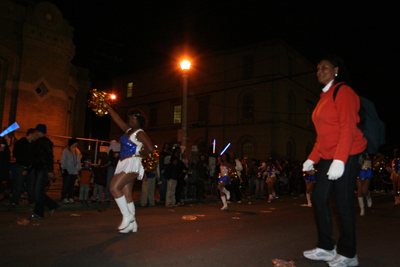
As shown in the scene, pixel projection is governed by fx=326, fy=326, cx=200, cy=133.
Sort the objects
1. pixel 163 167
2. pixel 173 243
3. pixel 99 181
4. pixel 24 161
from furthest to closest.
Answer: pixel 163 167 → pixel 99 181 → pixel 24 161 → pixel 173 243

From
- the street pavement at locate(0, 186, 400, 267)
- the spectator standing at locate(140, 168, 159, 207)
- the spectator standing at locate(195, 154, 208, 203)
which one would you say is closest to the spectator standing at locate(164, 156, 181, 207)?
the spectator standing at locate(140, 168, 159, 207)

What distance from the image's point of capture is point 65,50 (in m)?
19.2

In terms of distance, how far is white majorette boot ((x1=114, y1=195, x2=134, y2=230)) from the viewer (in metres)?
5.41

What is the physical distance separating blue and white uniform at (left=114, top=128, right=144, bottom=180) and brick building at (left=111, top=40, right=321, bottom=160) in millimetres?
25421

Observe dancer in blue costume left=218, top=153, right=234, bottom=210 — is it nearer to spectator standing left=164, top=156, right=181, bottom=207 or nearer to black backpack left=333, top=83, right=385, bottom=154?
spectator standing left=164, top=156, right=181, bottom=207

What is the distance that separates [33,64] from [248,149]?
864 inches

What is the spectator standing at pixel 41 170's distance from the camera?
22.4ft

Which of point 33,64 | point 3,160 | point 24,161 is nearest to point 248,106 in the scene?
point 33,64

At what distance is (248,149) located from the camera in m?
33.9

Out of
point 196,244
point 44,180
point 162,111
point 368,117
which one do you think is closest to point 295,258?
point 196,244

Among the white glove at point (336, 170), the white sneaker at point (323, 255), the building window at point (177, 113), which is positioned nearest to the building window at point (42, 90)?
the white sneaker at point (323, 255)

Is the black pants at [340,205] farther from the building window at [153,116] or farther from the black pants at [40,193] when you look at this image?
the building window at [153,116]

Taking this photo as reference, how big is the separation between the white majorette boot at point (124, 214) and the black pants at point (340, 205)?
3055 millimetres

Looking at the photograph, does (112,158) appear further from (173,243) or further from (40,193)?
(173,243)
